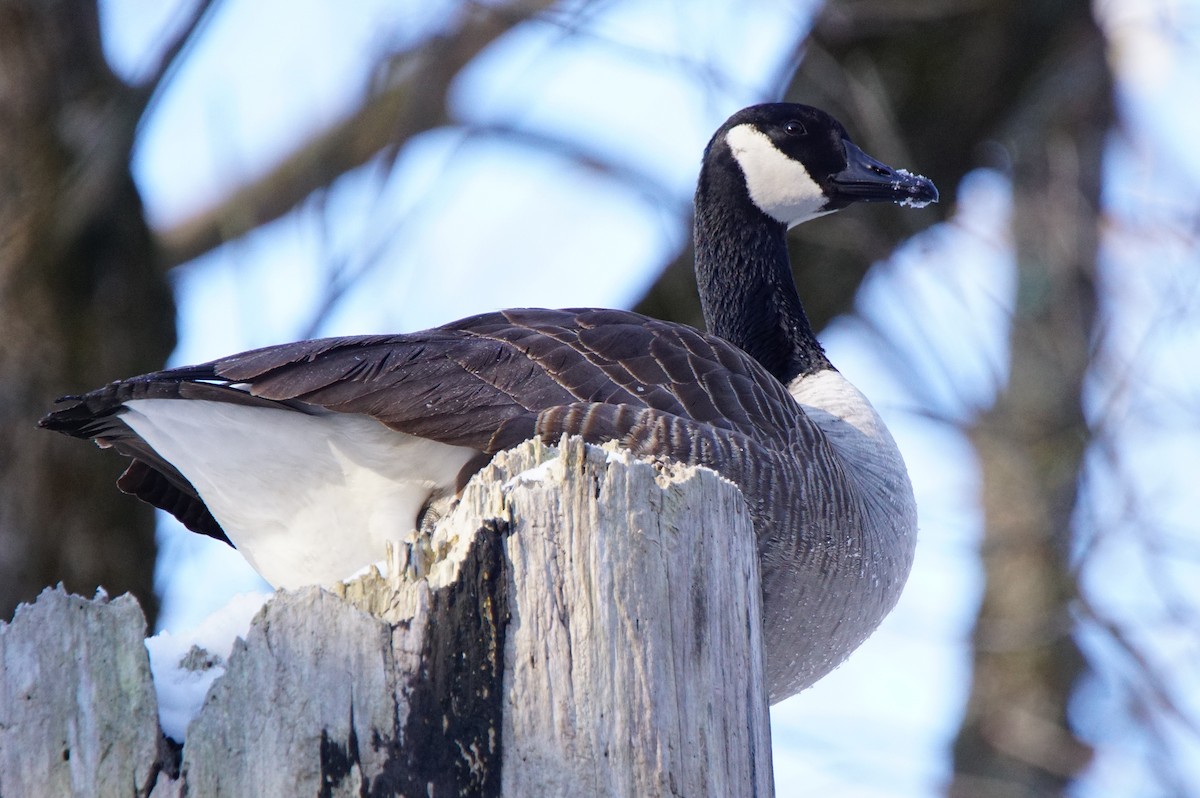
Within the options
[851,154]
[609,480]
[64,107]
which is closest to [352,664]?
[609,480]

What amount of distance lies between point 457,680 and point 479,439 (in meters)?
1.22

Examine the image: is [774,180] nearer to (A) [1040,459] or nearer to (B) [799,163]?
(B) [799,163]

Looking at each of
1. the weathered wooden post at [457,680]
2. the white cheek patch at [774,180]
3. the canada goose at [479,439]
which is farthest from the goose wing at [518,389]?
the white cheek patch at [774,180]

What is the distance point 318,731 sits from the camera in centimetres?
180

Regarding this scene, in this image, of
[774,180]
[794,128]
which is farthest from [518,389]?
[794,128]

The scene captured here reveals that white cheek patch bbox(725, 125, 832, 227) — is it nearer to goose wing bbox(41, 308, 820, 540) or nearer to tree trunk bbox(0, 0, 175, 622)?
goose wing bbox(41, 308, 820, 540)

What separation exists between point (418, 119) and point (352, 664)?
15.8ft

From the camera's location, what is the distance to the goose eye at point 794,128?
5.10 metres

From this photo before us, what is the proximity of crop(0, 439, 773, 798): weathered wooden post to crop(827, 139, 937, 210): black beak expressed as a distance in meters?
3.10

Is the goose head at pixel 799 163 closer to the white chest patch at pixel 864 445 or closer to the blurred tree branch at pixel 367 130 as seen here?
the white chest patch at pixel 864 445

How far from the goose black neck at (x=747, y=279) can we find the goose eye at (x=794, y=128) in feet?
0.77

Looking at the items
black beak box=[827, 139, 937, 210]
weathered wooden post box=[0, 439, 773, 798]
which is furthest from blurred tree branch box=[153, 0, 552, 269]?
weathered wooden post box=[0, 439, 773, 798]

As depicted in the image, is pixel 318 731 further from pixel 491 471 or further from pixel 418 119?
pixel 418 119

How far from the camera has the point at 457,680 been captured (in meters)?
1.85
